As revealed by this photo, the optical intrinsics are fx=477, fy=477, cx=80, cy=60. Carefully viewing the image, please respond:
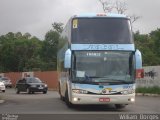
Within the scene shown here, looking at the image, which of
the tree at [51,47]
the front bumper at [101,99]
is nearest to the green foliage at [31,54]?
the tree at [51,47]

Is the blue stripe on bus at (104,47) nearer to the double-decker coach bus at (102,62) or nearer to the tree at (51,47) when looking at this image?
the double-decker coach bus at (102,62)

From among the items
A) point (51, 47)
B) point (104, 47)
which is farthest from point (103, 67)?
point (51, 47)

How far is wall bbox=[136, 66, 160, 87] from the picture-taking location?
37.5 meters

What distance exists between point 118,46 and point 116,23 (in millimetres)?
1156

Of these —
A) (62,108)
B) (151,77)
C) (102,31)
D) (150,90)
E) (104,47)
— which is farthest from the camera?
(151,77)

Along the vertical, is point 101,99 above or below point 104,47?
below

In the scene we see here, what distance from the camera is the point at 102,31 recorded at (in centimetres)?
2064

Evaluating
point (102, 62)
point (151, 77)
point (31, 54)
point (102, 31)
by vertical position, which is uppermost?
point (31, 54)

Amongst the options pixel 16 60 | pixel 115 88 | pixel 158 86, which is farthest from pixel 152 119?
pixel 16 60

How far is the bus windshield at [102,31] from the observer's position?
20.5 metres

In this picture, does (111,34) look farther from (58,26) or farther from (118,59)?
(58,26)

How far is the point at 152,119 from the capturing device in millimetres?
11109

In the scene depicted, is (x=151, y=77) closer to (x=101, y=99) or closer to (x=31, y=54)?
(x=101, y=99)

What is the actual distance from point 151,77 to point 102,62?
19.1 m
